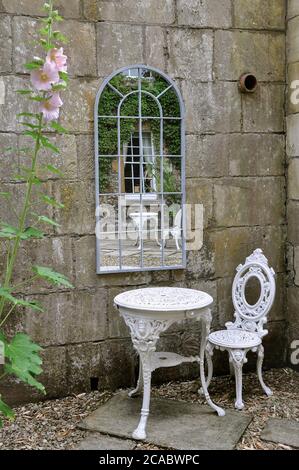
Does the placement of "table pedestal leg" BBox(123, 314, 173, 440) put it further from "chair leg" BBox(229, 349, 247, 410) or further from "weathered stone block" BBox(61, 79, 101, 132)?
"weathered stone block" BBox(61, 79, 101, 132)

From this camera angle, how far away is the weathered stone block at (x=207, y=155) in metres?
3.76

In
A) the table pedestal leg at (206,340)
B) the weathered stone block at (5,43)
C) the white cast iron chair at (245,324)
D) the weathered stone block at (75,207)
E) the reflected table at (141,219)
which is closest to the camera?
the table pedestal leg at (206,340)

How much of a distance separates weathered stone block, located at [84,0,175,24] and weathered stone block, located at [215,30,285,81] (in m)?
0.41

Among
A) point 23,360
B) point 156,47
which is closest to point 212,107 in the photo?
point 156,47

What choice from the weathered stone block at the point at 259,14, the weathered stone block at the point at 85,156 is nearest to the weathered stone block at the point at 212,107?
the weathered stone block at the point at 259,14

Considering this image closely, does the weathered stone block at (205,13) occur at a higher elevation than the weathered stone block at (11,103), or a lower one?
higher

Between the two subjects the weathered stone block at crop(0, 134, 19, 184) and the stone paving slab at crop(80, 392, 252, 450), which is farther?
the weathered stone block at crop(0, 134, 19, 184)

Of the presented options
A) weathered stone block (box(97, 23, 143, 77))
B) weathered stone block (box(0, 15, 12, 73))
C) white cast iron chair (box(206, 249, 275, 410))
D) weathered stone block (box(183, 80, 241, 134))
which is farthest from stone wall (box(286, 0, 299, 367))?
weathered stone block (box(0, 15, 12, 73))

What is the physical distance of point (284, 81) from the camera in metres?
3.99

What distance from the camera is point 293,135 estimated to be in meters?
3.94

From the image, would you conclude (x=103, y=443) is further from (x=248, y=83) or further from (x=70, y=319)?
(x=248, y=83)

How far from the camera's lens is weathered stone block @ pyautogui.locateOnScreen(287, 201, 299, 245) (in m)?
3.95

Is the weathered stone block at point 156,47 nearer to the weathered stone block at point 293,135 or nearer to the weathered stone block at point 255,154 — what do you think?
the weathered stone block at point 255,154

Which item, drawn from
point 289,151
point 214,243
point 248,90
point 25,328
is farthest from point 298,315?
point 25,328
